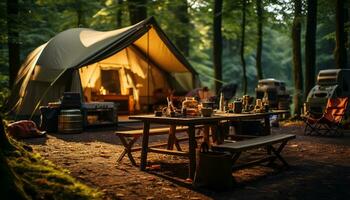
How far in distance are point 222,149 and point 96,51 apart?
731 centimetres

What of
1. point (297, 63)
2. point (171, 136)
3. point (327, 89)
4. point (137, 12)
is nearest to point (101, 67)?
point (137, 12)

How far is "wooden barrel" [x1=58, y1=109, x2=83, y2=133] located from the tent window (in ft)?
17.2

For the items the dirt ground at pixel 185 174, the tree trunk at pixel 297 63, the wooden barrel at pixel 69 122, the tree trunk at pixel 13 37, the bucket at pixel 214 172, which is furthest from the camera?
the tree trunk at pixel 297 63

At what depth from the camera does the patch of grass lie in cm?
359

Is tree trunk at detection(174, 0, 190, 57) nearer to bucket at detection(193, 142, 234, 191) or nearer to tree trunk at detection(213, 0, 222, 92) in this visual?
tree trunk at detection(213, 0, 222, 92)

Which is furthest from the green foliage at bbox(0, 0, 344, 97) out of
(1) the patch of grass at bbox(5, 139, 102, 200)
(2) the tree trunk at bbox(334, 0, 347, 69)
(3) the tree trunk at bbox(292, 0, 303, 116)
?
(1) the patch of grass at bbox(5, 139, 102, 200)

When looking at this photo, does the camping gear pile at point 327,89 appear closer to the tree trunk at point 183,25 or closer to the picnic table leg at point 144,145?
the picnic table leg at point 144,145

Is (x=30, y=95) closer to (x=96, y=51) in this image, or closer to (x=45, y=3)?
(x=96, y=51)

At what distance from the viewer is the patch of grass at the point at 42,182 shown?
3588mm

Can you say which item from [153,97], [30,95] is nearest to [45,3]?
[153,97]

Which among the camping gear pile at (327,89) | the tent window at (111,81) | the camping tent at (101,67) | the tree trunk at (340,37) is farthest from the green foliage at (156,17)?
the camping gear pile at (327,89)

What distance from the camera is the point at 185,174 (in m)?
5.41

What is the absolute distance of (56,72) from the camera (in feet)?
37.2

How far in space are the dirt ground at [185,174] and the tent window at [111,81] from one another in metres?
7.39
